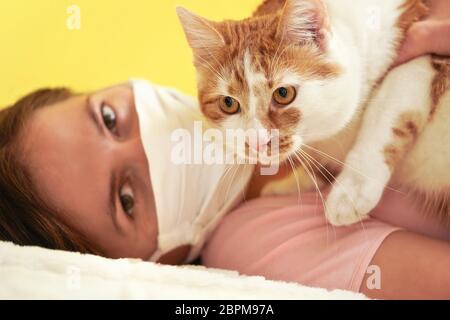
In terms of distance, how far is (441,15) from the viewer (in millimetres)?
1057

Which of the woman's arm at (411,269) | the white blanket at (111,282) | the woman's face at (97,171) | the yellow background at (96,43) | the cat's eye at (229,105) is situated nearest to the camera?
the white blanket at (111,282)

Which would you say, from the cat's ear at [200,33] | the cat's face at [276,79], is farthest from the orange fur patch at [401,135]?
the cat's ear at [200,33]

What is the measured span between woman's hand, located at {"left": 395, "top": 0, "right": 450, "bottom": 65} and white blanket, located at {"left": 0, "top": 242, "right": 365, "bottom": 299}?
1.92 feet

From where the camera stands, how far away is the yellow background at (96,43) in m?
1.44

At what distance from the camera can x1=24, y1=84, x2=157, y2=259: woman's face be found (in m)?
1.05

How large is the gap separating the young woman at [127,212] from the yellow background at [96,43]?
1.25ft

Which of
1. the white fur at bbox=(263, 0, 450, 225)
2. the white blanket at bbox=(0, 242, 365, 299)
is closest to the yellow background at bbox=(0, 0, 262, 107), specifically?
the white fur at bbox=(263, 0, 450, 225)

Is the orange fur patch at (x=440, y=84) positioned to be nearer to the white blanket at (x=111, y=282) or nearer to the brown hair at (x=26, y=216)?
the white blanket at (x=111, y=282)

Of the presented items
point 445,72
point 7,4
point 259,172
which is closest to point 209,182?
point 259,172

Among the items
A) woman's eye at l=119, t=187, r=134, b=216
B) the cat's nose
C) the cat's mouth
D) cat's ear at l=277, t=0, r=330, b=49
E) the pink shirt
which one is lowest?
the pink shirt

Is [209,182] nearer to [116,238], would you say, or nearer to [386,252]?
[116,238]

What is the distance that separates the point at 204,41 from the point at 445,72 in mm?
548

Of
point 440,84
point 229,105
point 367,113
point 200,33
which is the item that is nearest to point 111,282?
point 229,105

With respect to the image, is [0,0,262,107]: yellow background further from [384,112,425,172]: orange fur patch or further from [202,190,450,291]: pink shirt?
[384,112,425,172]: orange fur patch
